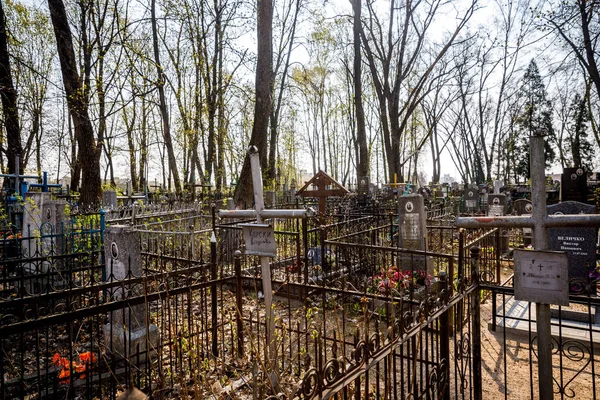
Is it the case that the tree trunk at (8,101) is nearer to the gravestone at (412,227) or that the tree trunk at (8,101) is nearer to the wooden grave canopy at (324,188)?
the wooden grave canopy at (324,188)

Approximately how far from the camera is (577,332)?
16.9 ft

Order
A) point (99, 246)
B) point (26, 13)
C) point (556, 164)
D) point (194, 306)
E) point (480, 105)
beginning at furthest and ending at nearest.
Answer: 1. point (556, 164)
2. point (480, 105)
3. point (26, 13)
4. point (99, 246)
5. point (194, 306)

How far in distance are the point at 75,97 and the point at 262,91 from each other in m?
5.18

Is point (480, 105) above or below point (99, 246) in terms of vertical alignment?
above

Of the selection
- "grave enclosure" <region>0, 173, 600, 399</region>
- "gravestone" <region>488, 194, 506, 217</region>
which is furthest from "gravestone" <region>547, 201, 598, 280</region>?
"gravestone" <region>488, 194, 506, 217</region>

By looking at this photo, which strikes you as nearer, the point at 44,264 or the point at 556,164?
the point at 44,264

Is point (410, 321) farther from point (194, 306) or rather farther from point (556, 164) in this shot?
point (556, 164)

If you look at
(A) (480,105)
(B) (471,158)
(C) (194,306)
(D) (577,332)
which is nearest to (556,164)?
(B) (471,158)

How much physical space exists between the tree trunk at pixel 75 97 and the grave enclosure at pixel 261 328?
2.93 meters

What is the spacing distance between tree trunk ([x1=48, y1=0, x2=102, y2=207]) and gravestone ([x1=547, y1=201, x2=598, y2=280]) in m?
11.7

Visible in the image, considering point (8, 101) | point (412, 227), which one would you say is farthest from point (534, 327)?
point (8, 101)

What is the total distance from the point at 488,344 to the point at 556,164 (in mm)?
42696

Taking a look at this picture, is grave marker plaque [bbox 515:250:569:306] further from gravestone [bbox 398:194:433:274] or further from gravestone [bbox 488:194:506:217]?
gravestone [bbox 488:194:506:217]

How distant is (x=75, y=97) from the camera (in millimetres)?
10180
